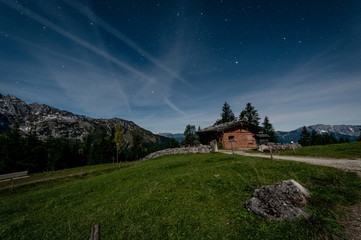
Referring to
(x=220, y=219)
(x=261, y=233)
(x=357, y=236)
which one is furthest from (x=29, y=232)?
(x=357, y=236)

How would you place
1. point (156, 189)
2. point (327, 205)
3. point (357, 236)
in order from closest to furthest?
point (357, 236) → point (327, 205) → point (156, 189)

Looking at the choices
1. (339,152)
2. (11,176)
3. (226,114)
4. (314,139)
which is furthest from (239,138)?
(314,139)

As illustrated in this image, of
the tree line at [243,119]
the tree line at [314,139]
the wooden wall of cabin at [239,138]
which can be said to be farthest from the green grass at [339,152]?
the tree line at [314,139]

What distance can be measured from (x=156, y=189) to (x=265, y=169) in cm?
754

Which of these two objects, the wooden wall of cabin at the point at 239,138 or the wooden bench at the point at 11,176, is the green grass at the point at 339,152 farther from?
the wooden bench at the point at 11,176

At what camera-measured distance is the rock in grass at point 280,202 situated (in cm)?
461

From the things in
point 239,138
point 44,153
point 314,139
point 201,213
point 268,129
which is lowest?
point 201,213

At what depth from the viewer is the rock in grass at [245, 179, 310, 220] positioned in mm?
4605

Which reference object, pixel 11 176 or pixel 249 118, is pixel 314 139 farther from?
pixel 11 176

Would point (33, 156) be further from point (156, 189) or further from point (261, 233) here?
point (261, 233)

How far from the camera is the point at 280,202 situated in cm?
493

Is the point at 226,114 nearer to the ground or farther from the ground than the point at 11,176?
farther from the ground

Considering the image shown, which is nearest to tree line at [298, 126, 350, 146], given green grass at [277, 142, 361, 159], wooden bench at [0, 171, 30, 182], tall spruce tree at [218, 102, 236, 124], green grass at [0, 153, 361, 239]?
tall spruce tree at [218, 102, 236, 124]

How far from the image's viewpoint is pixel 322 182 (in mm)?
6621
